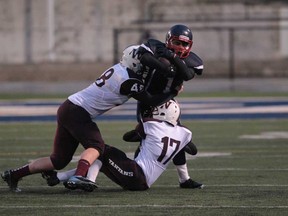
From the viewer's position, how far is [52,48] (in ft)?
121

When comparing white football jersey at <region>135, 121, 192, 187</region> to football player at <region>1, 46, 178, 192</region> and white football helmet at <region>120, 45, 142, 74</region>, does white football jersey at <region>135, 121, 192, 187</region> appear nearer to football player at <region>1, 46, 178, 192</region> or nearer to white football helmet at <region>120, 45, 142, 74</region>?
football player at <region>1, 46, 178, 192</region>

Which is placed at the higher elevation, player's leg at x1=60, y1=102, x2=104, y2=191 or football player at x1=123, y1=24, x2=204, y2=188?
football player at x1=123, y1=24, x2=204, y2=188

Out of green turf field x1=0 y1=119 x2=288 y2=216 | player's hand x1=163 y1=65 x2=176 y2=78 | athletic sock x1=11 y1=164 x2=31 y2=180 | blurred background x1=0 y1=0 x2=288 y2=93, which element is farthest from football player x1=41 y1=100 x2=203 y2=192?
blurred background x1=0 y1=0 x2=288 y2=93

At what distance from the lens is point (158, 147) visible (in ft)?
26.9

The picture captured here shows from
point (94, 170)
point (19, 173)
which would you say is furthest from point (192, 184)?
point (19, 173)

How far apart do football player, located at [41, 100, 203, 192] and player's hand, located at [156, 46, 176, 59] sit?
1.63ft

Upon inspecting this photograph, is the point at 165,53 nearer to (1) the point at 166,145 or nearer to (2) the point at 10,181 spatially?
(1) the point at 166,145

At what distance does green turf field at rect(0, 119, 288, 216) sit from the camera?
23.2 ft

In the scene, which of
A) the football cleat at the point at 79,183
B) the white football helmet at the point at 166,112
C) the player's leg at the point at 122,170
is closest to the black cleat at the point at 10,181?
the football cleat at the point at 79,183

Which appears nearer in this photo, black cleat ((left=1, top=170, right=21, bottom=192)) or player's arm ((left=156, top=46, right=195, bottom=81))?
player's arm ((left=156, top=46, right=195, bottom=81))

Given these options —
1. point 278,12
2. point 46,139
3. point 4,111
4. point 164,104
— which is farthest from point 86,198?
point 278,12

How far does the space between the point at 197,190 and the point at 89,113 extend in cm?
113

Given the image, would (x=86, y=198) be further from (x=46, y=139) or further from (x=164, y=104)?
(x=46, y=139)

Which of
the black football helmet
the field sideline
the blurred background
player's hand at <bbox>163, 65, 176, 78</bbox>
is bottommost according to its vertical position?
the blurred background
